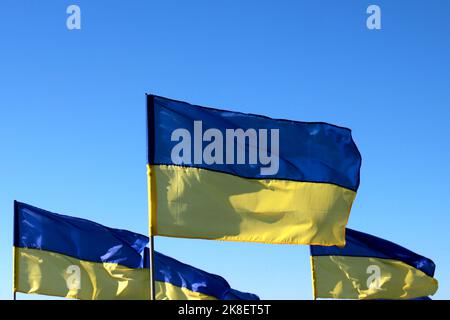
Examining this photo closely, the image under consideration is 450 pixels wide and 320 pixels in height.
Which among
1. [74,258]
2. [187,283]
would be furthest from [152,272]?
[187,283]

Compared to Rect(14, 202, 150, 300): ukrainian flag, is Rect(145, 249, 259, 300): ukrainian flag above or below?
below

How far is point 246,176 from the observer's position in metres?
21.0

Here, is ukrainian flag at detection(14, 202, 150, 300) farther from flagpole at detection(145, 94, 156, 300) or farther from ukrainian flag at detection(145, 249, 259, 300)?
flagpole at detection(145, 94, 156, 300)

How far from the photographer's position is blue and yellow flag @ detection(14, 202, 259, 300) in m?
30.3

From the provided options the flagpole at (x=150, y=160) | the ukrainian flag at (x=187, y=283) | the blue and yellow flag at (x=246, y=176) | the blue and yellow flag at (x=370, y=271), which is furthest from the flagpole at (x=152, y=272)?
the blue and yellow flag at (x=370, y=271)

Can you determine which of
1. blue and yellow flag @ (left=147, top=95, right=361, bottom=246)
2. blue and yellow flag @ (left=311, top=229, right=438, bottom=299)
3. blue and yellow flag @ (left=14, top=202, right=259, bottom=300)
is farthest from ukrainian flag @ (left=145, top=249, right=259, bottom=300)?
blue and yellow flag @ (left=147, top=95, right=361, bottom=246)

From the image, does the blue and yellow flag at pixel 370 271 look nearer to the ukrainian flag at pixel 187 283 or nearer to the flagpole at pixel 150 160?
the ukrainian flag at pixel 187 283

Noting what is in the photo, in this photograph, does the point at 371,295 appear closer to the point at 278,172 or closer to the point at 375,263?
the point at 375,263

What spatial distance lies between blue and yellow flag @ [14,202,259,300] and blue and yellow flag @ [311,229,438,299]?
7859mm

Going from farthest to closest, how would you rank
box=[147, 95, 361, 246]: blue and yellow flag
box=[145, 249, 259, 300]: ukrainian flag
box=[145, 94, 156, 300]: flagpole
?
box=[145, 249, 259, 300]: ukrainian flag < box=[147, 95, 361, 246]: blue and yellow flag < box=[145, 94, 156, 300]: flagpole

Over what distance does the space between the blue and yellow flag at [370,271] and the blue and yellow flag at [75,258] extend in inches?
309

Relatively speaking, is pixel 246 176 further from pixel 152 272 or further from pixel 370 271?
pixel 370 271

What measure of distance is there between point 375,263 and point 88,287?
12.5m
